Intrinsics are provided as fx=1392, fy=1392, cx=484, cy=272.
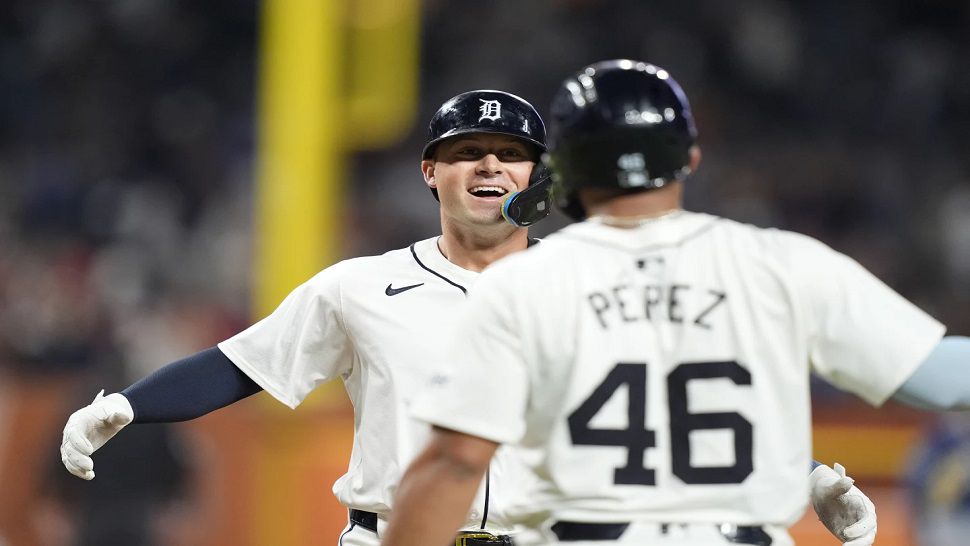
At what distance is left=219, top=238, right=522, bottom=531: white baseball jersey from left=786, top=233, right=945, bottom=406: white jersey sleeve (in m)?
1.30

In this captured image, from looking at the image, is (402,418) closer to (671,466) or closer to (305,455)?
(671,466)

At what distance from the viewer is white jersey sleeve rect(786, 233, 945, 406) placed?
7.64 ft

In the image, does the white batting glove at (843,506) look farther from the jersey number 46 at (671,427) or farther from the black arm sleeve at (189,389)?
the black arm sleeve at (189,389)

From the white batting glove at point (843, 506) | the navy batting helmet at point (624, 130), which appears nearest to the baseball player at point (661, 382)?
the navy batting helmet at point (624, 130)

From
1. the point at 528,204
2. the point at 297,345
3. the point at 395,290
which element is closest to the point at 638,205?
the point at 528,204

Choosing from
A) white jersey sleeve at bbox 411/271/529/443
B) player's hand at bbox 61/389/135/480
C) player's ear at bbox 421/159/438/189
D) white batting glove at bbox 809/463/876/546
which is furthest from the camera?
player's ear at bbox 421/159/438/189

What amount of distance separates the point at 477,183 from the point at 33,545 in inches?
200

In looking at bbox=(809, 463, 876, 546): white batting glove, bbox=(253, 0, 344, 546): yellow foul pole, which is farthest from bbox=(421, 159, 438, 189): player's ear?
bbox=(253, 0, 344, 546): yellow foul pole

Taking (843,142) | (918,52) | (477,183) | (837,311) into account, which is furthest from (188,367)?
(918,52)

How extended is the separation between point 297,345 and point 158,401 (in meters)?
0.39

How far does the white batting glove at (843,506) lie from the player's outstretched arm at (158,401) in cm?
150

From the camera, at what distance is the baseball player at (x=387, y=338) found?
140 inches

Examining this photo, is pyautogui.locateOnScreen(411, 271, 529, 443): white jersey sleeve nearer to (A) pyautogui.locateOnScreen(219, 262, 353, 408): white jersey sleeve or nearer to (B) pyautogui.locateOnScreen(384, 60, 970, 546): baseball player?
(B) pyautogui.locateOnScreen(384, 60, 970, 546): baseball player

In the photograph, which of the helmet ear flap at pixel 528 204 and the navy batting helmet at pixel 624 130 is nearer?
the navy batting helmet at pixel 624 130
